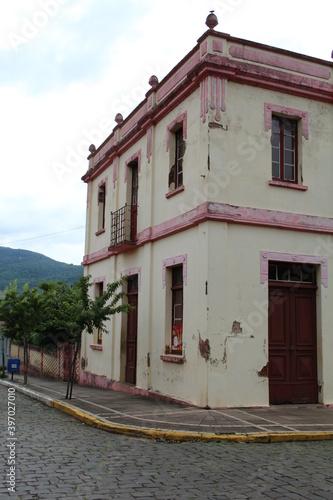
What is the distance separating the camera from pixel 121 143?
15773mm

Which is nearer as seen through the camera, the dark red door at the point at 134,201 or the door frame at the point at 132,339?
the door frame at the point at 132,339

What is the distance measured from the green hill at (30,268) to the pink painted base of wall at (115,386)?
52.3 metres

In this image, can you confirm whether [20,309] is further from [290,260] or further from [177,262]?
[290,260]

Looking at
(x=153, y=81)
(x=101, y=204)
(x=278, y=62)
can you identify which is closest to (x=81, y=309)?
(x=153, y=81)

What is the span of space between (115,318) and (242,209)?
6087 mm

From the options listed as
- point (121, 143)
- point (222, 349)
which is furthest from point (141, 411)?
point (121, 143)

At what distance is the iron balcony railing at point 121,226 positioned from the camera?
14.6 metres

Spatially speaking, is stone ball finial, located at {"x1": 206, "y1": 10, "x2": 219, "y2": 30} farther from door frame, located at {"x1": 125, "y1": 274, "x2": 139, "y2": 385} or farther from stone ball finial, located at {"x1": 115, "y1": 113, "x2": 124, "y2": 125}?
door frame, located at {"x1": 125, "y1": 274, "x2": 139, "y2": 385}

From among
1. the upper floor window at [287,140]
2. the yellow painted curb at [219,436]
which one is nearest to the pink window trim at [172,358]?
the yellow painted curb at [219,436]

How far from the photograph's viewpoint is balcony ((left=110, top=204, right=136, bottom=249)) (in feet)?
47.4

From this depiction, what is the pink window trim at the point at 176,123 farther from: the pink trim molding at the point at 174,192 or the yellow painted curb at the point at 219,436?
the yellow painted curb at the point at 219,436

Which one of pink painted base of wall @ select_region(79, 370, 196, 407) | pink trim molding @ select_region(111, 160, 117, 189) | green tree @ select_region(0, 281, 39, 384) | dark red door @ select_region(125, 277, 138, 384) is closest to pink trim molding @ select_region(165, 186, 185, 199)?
dark red door @ select_region(125, 277, 138, 384)

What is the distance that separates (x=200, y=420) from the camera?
884cm

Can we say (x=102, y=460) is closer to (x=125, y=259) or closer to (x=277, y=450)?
(x=277, y=450)
